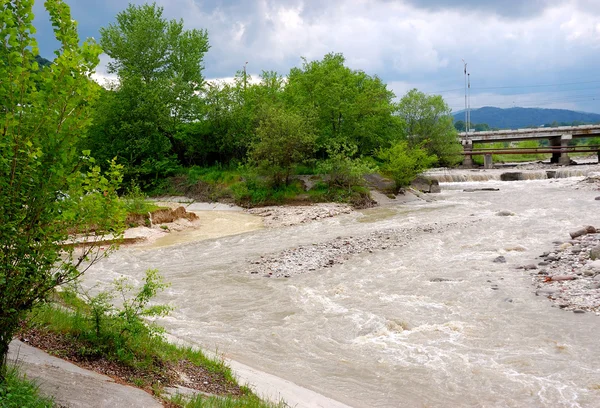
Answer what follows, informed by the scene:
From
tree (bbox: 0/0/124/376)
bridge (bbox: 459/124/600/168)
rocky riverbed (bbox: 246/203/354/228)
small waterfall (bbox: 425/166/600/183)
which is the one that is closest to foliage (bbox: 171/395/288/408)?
tree (bbox: 0/0/124/376)

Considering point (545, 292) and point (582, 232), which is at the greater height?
point (582, 232)

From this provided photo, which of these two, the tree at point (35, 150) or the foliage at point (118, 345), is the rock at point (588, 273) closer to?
the foliage at point (118, 345)

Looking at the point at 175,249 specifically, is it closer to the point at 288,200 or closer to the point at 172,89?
the point at 288,200

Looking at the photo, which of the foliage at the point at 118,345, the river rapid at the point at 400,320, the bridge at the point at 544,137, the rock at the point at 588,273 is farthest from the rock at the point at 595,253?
the bridge at the point at 544,137

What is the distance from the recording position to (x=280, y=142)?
121 ft

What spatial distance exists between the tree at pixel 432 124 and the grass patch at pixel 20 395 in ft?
192

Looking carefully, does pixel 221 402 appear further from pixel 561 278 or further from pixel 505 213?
pixel 505 213

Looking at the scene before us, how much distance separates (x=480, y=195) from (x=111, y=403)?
38320 mm

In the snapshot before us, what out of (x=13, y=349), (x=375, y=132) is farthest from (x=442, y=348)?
(x=375, y=132)

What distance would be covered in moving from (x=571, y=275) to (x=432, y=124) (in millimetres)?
49622

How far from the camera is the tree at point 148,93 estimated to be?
4209 cm

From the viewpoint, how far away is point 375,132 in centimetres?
4441

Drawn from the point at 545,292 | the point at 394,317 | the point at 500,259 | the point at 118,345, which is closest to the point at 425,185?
the point at 500,259

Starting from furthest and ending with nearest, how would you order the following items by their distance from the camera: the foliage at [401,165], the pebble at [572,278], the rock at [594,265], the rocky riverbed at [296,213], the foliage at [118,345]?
1. the foliage at [401,165]
2. the rocky riverbed at [296,213]
3. the rock at [594,265]
4. the pebble at [572,278]
5. the foliage at [118,345]
